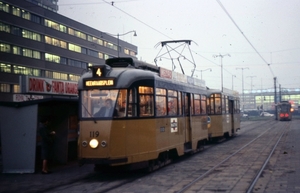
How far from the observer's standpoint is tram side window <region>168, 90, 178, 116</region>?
14.5m

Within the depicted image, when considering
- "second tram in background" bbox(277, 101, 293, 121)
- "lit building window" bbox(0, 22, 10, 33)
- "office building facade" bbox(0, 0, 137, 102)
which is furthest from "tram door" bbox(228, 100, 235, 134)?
"second tram in background" bbox(277, 101, 293, 121)

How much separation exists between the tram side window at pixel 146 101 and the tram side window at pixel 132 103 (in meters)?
0.30

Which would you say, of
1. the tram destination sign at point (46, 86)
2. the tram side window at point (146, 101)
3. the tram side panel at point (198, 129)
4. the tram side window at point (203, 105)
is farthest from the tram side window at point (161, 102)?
the tram side window at point (203, 105)

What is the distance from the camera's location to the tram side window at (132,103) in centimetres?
1192

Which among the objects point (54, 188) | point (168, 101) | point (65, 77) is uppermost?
point (65, 77)

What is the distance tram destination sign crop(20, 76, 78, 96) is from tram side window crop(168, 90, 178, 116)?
15.7ft

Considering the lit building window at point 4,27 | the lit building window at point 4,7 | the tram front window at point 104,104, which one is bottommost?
the tram front window at point 104,104

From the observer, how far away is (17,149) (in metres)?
13.5

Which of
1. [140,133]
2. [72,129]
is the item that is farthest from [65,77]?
[140,133]

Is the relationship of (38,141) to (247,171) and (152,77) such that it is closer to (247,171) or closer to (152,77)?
(152,77)

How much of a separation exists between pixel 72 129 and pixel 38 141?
59.2 inches

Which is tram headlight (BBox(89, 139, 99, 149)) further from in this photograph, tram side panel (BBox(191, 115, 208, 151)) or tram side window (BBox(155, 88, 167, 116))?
tram side panel (BBox(191, 115, 208, 151))

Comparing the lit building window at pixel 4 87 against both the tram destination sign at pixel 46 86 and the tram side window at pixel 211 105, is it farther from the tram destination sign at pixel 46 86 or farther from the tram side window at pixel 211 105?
the tram destination sign at pixel 46 86

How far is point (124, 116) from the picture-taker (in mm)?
11734
